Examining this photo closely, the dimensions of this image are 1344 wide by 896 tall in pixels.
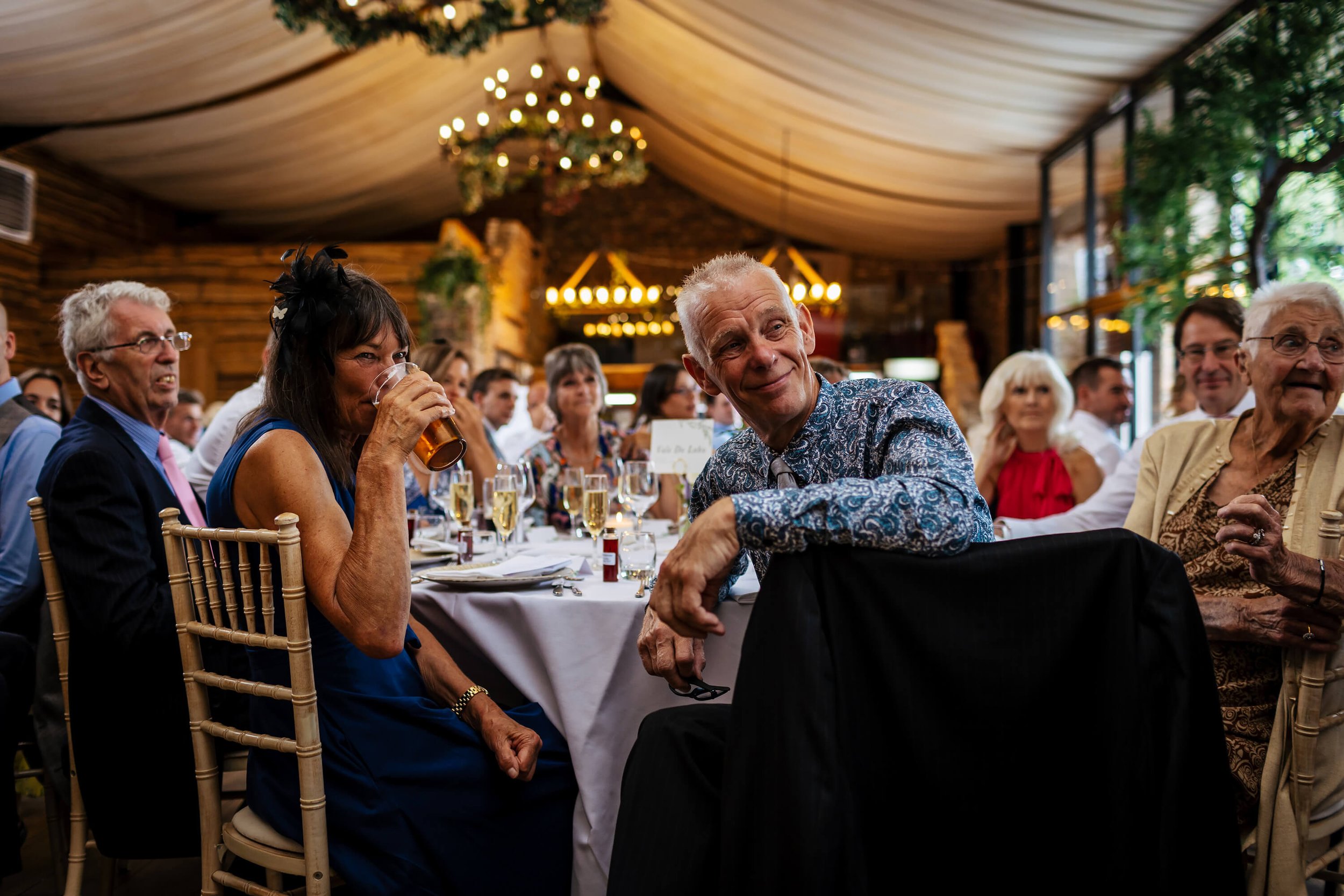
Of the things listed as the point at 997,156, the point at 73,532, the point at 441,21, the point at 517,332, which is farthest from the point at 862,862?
the point at 517,332

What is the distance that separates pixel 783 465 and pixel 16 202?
329 inches

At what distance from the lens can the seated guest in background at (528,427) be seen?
19.4 feet

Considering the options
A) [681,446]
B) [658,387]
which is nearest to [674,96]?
[658,387]

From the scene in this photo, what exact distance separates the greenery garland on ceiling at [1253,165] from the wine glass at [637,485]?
9.65ft

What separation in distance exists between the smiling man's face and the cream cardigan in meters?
1.01

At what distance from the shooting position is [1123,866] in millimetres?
1026

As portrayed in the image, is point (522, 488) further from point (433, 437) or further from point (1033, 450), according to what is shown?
point (1033, 450)

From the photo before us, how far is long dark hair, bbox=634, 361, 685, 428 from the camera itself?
15.0ft

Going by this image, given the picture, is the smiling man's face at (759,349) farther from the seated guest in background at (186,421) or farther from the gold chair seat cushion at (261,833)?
the seated guest in background at (186,421)

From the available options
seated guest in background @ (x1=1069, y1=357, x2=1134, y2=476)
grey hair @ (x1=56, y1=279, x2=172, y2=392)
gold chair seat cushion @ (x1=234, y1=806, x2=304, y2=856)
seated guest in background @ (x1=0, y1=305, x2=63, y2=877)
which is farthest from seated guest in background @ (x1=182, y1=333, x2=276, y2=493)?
seated guest in background @ (x1=1069, y1=357, x2=1134, y2=476)

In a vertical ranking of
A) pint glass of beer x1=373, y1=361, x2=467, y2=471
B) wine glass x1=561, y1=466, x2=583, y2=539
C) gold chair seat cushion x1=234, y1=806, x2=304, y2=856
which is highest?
pint glass of beer x1=373, y1=361, x2=467, y2=471

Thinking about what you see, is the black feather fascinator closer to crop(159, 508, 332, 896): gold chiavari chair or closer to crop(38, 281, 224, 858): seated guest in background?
crop(159, 508, 332, 896): gold chiavari chair

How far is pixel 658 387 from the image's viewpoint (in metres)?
4.59

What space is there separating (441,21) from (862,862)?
610cm
